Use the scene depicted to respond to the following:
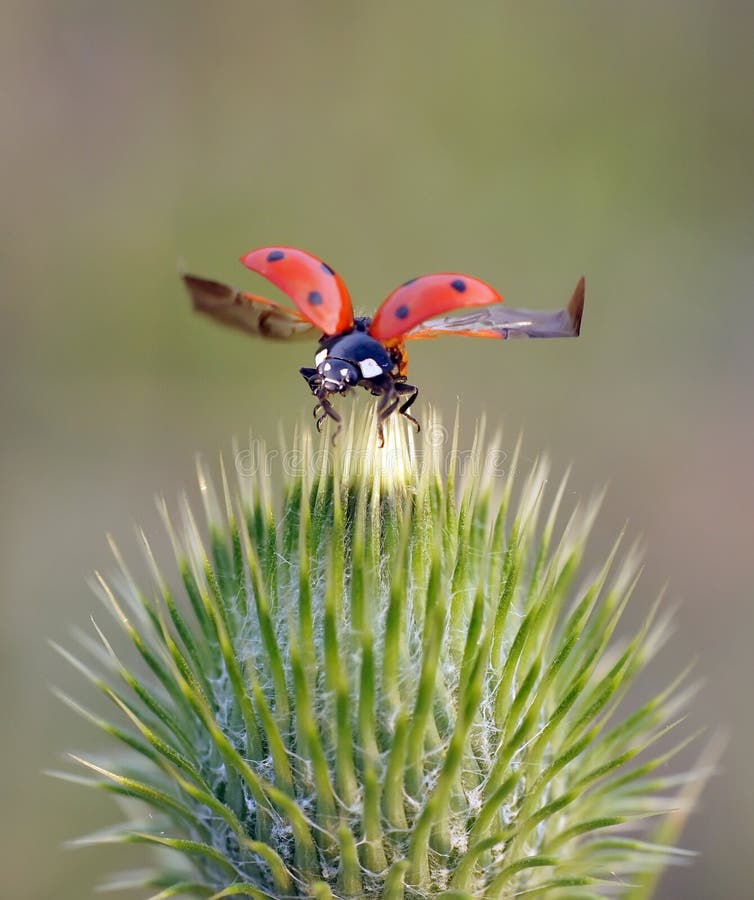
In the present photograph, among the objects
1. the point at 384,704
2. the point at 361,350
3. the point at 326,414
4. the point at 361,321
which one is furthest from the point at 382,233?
the point at 384,704

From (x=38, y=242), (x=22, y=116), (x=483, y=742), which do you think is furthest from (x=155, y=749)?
(x=22, y=116)

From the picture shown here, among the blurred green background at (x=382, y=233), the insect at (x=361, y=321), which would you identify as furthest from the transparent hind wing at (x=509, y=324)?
the blurred green background at (x=382, y=233)

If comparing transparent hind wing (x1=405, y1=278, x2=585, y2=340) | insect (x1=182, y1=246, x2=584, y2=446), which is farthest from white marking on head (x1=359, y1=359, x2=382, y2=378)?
transparent hind wing (x1=405, y1=278, x2=585, y2=340)

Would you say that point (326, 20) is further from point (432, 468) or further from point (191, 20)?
point (432, 468)

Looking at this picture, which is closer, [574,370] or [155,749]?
[155,749]

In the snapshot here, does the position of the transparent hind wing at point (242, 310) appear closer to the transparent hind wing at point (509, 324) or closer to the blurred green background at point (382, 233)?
the transparent hind wing at point (509, 324)

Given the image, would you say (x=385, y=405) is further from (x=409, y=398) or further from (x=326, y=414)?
(x=326, y=414)
